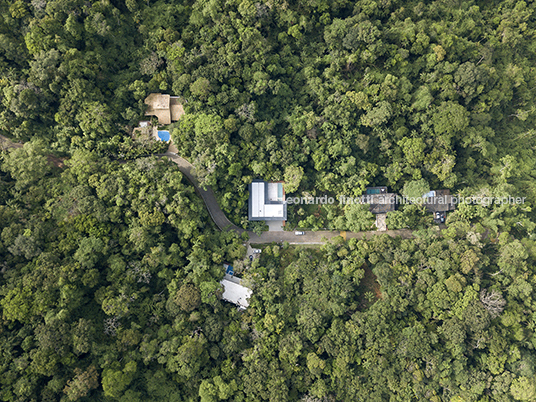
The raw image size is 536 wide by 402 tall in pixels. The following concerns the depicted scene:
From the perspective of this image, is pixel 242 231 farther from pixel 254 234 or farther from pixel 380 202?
pixel 380 202

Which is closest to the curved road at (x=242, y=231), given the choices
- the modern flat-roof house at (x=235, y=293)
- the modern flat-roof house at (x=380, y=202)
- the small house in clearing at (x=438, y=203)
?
the modern flat-roof house at (x=380, y=202)

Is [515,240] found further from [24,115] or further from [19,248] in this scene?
[24,115]

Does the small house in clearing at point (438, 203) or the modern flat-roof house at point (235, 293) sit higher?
the small house in clearing at point (438, 203)

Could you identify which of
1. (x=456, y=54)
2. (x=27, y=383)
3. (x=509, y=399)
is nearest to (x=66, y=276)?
(x=27, y=383)

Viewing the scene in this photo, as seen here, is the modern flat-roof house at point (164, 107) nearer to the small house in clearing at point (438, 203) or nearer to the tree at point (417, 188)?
the tree at point (417, 188)

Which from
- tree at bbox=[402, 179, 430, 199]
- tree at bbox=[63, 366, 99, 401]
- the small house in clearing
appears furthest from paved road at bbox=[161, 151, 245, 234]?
the small house in clearing

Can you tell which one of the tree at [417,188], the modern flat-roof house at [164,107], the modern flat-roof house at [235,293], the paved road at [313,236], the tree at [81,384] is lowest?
the tree at [81,384]

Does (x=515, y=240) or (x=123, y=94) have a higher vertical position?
(x=123, y=94)
